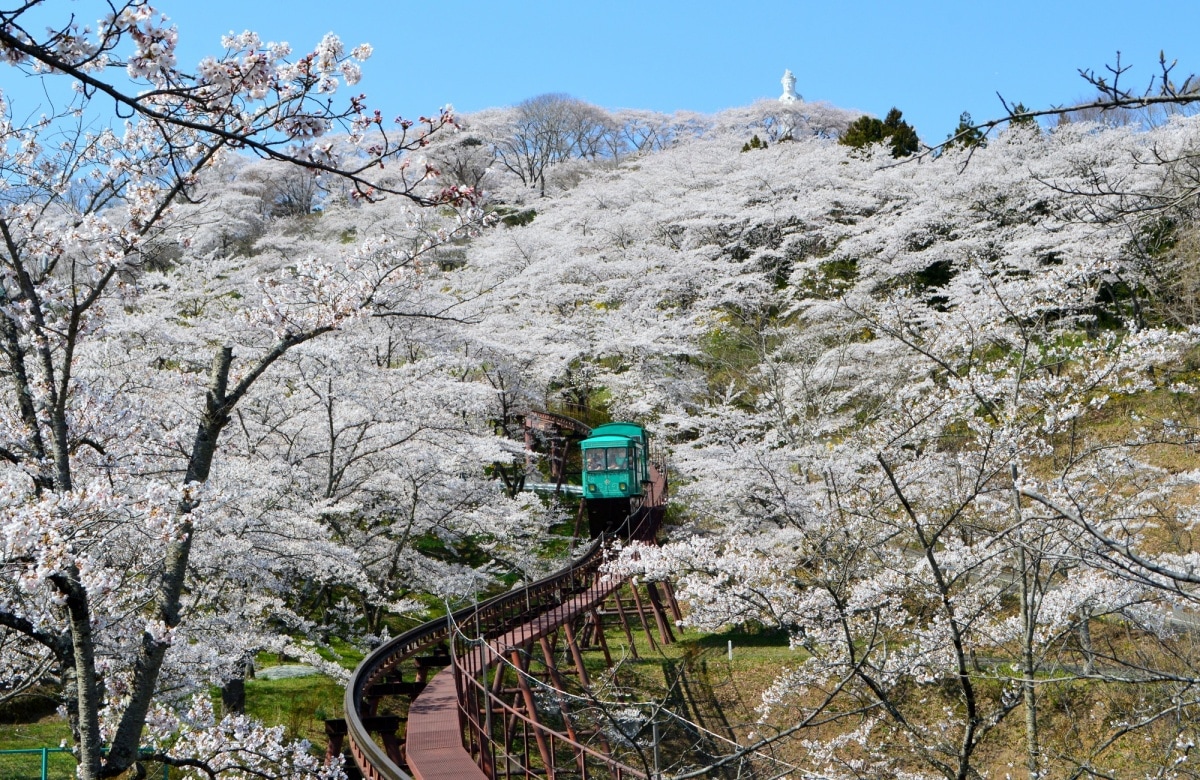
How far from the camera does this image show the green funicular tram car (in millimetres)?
22109

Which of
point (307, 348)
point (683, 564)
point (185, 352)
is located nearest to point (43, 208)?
point (307, 348)

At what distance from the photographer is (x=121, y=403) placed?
8.79 m

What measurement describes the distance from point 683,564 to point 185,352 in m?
13.0

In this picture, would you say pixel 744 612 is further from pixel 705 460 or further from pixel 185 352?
pixel 185 352

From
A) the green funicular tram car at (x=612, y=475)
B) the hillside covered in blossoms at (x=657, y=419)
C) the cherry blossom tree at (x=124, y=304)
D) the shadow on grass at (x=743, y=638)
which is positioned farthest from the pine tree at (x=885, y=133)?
the cherry blossom tree at (x=124, y=304)

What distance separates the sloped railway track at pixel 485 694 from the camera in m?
8.41

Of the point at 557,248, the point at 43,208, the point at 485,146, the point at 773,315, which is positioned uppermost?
the point at 485,146

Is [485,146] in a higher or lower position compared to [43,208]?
higher

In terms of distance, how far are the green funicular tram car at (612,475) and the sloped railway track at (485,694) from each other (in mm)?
653

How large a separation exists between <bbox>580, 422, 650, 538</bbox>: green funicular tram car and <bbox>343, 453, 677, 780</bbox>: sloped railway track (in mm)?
653

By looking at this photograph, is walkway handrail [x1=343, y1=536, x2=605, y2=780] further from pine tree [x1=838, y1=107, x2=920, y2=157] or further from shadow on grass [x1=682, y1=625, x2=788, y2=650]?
pine tree [x1=838, y1=107, x2=920, y2=157]

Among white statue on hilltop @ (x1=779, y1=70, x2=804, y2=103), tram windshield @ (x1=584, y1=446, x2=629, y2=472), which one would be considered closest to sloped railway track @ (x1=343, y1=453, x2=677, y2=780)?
tram windshield @ (x1=584, y1=446, x2=629, y2=472)

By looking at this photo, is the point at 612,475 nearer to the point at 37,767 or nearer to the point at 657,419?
the point at 657,419

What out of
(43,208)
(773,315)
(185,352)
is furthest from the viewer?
(773,315)
